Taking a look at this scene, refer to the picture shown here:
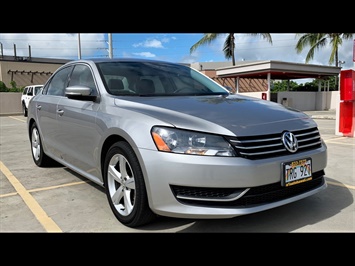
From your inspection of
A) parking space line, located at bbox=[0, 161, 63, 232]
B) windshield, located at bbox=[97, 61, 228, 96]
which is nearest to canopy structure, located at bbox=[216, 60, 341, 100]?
windshield, located at bbox=[97, 61, 228, 96]

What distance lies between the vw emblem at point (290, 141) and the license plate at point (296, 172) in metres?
0.11

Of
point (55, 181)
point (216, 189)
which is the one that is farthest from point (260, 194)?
point (55, 181)

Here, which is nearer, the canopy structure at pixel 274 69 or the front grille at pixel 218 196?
the front grille at pixel 218 196

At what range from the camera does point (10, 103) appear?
23.8 meters

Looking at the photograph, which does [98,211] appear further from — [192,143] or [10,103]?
[10,103]

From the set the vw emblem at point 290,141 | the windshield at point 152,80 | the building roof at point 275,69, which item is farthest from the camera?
the building roof at point 275,69

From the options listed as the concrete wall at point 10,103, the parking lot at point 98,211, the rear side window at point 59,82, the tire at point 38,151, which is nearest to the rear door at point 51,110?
the rear side window at point 59,82

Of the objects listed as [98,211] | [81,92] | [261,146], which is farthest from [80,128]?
[261,146]

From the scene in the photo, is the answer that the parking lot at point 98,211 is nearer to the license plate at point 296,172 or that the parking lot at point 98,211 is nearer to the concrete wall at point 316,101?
the license plate at point 296,172

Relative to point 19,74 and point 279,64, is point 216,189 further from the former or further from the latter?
point 19,74

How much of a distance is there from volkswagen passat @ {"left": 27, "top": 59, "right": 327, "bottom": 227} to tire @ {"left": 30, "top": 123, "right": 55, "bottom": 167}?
5.46ft

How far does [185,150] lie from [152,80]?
5.03 feet

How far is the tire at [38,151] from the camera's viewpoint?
202 inches
